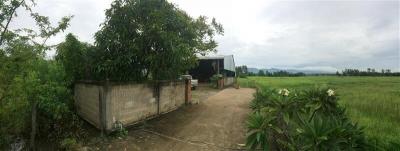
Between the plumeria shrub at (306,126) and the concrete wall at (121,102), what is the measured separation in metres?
3.45

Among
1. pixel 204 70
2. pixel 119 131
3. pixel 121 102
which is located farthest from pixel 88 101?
pixel 204 70

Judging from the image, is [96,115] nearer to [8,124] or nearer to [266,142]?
[8,124]

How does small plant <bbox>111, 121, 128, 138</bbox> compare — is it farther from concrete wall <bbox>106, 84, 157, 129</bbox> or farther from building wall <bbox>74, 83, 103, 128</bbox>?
building wall <bbox>74, 83, 103, 128</bbox>

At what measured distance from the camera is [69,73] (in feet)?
28.0

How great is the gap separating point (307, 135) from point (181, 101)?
6.76 meters

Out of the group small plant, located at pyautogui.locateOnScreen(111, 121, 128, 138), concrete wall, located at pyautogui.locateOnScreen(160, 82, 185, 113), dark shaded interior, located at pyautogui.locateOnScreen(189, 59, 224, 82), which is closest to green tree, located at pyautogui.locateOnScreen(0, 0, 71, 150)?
small plant, located at pyautogui.locateOnScreen(111, 121, 128, 138)

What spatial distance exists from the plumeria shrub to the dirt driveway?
1.12m

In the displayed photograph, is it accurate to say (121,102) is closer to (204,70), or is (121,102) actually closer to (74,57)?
(74,57)

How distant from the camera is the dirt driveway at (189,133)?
6.21 meters

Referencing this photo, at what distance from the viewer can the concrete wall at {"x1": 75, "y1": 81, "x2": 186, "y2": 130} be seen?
22.5 ft

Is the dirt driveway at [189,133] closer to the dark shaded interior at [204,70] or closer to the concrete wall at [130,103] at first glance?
the concrete wall at [130,103]

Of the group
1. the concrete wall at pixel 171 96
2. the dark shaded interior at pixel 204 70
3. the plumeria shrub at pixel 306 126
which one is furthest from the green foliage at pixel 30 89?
the dark shaded interior at pixel 204 70

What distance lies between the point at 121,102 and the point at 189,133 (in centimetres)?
190

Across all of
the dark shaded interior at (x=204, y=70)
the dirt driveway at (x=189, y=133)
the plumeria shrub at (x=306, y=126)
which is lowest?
the dirt driveway at (x=189, y=133)
